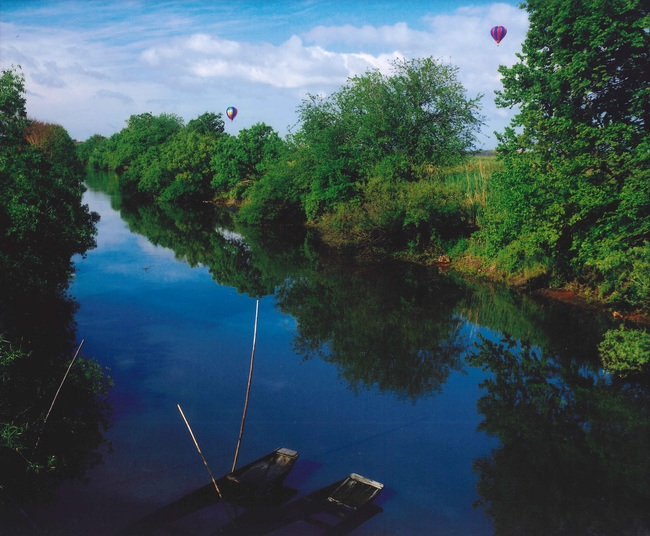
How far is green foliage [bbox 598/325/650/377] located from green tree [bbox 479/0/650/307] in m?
3.98

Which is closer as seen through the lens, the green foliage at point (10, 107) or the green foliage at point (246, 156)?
the green foliage at point (10, 107)

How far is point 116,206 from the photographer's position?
2197 inches

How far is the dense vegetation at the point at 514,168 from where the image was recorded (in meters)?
20.6

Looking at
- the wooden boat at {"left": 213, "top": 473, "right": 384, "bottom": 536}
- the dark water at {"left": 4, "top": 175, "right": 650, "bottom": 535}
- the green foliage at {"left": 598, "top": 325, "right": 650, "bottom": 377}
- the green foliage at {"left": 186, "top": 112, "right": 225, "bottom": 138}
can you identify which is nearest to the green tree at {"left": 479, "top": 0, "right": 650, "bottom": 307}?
the dark water at {"left": 4, "top": 175, "right": 650, "bottom": 535}

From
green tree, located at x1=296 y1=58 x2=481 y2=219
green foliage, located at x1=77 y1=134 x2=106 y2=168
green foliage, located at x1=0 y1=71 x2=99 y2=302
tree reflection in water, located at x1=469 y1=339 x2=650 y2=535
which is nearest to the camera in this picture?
tree reflection in water, located at x1=469 y1=339 x2=650 y2=535

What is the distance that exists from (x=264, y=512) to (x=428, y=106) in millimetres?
31276

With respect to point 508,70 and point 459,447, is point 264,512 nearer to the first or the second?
point 459,447

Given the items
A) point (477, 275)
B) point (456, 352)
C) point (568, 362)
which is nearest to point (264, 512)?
point (456, 352)

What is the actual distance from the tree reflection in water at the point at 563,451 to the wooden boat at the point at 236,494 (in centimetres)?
371

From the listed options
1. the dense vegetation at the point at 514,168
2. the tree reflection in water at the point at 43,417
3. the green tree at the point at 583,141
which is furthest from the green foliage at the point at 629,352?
the tree reflection in water at the point at 43,417

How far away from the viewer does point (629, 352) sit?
1498 cm

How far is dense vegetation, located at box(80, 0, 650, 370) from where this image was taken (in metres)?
20.6

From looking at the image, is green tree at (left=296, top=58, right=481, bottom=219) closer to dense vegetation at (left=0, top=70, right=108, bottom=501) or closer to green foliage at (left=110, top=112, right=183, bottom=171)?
dense vegetation at (left=0, top=70, right=108, bottom=501)

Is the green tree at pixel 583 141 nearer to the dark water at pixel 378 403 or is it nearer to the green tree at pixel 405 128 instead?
the dark water at pixel 378 403
